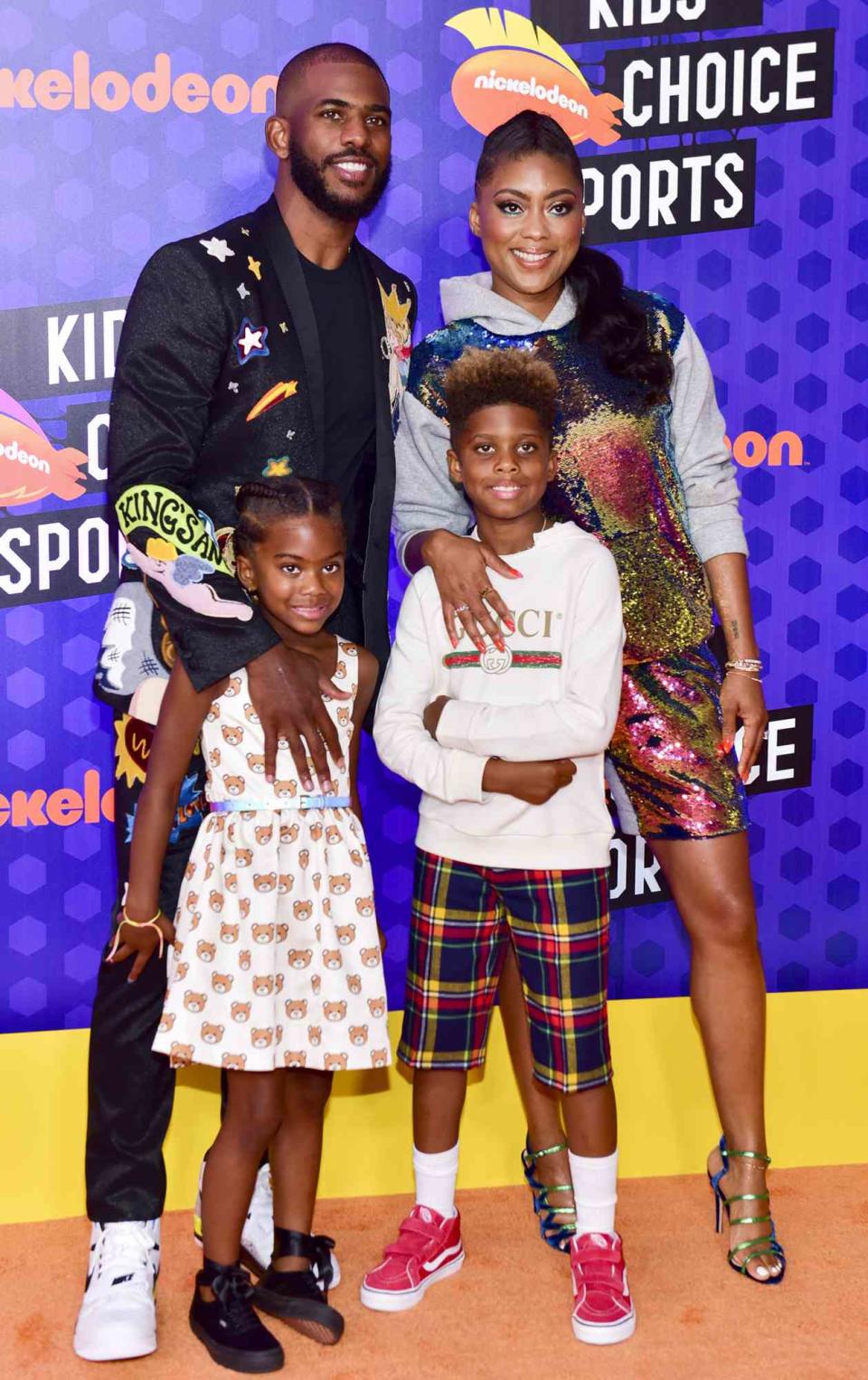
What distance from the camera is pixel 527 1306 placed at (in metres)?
2.34

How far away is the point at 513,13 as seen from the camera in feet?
8.73

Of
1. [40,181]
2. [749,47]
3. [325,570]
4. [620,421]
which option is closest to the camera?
[325,570]

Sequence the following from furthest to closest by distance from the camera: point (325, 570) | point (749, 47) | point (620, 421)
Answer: point (749, 47) < point (620, 421) < point (325, 570)

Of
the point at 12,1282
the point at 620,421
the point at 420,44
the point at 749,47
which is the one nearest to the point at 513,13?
the point at 420,44

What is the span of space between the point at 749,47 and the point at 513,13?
18.5 inches

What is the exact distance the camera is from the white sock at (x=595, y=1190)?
2.26 meters

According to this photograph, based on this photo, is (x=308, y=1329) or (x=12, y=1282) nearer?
(x=308, y=1329)

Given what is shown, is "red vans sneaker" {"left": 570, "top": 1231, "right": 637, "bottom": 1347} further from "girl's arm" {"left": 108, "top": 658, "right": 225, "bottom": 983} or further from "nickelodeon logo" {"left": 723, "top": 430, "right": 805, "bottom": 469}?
"nickelodeon logo" {"left": 723, "top": 430, "right": 805, "bottom": 469}

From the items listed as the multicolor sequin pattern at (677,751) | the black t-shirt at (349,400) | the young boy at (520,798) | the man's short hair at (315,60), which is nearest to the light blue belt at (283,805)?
the young boy at (520,798)

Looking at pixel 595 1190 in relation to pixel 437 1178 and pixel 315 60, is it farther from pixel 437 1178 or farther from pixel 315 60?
pixel 315 60

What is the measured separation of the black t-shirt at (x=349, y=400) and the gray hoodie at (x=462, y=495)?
0.07m

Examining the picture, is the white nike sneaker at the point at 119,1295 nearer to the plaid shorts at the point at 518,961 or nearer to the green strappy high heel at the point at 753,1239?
the plaid shorts at the point at 518,961

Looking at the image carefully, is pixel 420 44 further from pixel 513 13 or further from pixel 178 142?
pixel 178 142

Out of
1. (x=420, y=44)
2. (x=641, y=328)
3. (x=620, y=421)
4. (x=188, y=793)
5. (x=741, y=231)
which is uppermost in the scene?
(x=420, y=44)
